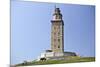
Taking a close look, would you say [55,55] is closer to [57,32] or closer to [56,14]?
[57,32]

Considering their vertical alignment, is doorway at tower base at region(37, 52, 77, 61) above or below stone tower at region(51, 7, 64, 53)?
below

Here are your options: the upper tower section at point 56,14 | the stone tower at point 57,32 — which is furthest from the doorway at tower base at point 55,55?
→ the upper tower section at point 56,14

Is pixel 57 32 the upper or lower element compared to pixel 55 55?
upper

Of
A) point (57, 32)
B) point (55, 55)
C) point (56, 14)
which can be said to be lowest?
point (55, 55)

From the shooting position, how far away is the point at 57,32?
2016 millimetres

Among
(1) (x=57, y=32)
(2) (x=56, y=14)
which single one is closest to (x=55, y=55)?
(1) (x=57, y=32)

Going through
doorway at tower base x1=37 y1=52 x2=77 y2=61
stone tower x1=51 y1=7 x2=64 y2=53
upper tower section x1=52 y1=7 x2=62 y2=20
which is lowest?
doorway at tower base x1=37 y1=52 x2=77 y2=61

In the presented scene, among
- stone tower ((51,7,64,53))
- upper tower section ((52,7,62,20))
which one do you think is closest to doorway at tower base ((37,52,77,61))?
stone tower ((51,7,64,53))

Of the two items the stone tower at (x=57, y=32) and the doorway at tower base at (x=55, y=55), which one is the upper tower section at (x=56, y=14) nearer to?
the stone tower at (x=57, y=32)

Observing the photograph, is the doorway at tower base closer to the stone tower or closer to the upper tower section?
the stone tower

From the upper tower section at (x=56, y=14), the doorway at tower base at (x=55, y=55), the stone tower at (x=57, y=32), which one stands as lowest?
the doorway at tower base at (x=55, y=55)

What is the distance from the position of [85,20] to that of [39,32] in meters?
0.54

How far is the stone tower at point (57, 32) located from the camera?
200cm

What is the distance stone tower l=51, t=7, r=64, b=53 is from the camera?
2.00 meters
